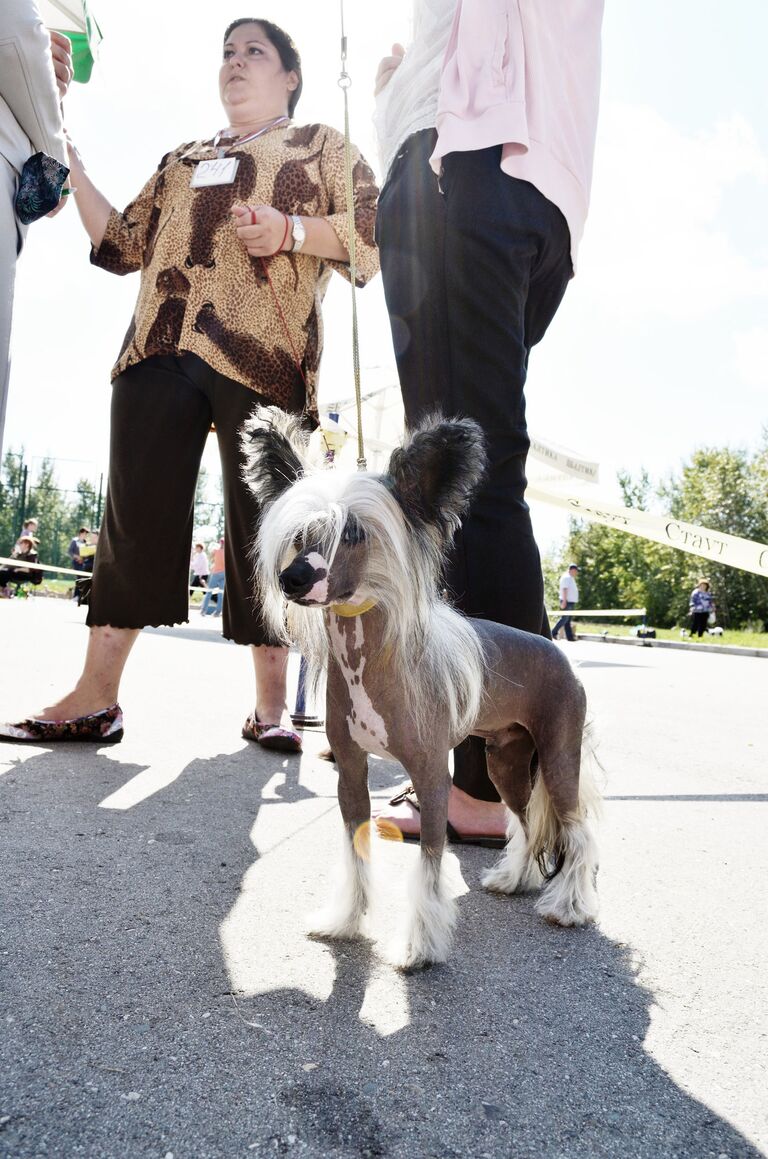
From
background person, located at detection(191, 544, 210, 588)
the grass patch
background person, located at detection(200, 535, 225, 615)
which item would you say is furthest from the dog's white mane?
background person, located at detection(191, 544, 210, 588)

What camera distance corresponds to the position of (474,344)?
2.51 meters

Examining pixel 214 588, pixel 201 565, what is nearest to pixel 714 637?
pixel 201 565

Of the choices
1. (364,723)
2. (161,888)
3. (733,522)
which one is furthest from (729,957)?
(733,522)

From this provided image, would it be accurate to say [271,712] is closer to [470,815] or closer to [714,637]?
[470,815]

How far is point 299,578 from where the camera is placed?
1643 mm

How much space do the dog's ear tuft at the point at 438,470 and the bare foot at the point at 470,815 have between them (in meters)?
1.18

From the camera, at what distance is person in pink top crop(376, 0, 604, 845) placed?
2.45 m

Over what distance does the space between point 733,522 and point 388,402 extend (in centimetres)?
3949

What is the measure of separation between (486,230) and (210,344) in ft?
4.72

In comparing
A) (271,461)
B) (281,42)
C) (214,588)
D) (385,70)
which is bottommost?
(214,588)

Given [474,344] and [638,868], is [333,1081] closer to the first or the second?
[638,868]

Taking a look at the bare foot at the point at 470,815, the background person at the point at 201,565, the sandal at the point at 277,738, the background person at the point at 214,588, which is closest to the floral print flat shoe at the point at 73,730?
the sandal at the point at 277,738

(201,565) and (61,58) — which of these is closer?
(61,58)

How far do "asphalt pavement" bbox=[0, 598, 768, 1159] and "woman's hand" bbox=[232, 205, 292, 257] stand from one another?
2.04 m
